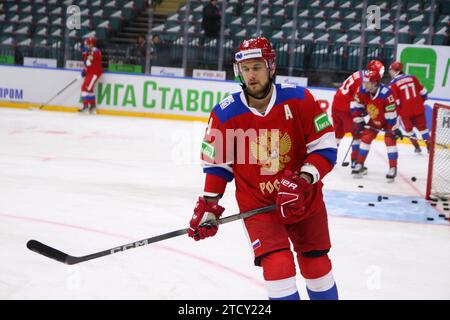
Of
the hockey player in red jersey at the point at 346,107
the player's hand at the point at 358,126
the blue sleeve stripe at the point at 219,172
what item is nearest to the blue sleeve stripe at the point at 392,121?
the player's hand at the point at 358,126

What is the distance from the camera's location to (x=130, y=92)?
40.7 ft

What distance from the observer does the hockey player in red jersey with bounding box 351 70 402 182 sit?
23.4 feet

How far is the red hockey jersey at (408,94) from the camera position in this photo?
348 inches

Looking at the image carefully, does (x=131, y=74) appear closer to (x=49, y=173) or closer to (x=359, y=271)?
(x=49, y=173)

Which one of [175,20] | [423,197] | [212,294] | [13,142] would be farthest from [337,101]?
[175,20]

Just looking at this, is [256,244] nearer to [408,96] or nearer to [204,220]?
[204,220]

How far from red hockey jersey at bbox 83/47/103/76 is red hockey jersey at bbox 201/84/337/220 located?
9494 millimetres

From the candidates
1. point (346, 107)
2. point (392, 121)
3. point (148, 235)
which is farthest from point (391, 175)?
point (148, 235)

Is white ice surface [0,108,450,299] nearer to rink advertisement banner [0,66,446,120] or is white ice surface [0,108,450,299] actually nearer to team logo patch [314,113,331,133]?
team logo patch [314,113,331,133]

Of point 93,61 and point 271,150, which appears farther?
point 93,61

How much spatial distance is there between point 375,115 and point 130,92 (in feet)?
Answer: 19.8

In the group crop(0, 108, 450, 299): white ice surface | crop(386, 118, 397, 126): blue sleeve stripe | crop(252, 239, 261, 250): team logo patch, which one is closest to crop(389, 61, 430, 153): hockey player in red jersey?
crop(0, 108, 450, 299): white ice surface

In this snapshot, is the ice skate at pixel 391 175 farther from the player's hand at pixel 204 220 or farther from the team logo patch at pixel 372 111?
the player's hand at pixel 204 220

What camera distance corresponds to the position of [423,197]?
6.59m
